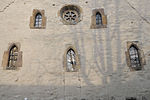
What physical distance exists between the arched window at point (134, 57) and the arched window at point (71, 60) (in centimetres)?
294

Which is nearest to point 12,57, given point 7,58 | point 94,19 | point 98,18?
point 7,58

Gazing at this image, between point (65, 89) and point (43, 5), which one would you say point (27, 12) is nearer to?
point (43, 5)

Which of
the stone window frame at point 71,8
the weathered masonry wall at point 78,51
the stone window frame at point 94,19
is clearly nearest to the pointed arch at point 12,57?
the weathered masonry wall at point 78,51

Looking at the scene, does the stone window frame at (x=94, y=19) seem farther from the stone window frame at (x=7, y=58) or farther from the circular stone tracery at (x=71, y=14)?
the stone window frame at (x=7, y=58)

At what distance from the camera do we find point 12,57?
8.69 metres

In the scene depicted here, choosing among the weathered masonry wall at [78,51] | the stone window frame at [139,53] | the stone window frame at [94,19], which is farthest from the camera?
the stone window frame at [94,19]

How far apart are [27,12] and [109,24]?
4810 mm

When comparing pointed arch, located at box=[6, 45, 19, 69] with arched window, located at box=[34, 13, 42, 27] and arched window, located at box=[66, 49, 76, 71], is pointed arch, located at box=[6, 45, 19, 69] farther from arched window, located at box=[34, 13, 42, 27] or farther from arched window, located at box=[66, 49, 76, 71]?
arched window, located at box=[66, 49, 76, 71]

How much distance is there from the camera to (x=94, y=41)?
8945mm

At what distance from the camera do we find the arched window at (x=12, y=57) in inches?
333

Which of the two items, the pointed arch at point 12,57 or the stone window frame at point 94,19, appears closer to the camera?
the pointed arch at point 12,57

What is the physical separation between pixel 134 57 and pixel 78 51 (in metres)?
2.92

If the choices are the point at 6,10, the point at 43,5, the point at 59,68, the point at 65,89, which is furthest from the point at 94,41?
the point at 6,10

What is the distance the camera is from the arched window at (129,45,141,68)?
27.7ft
